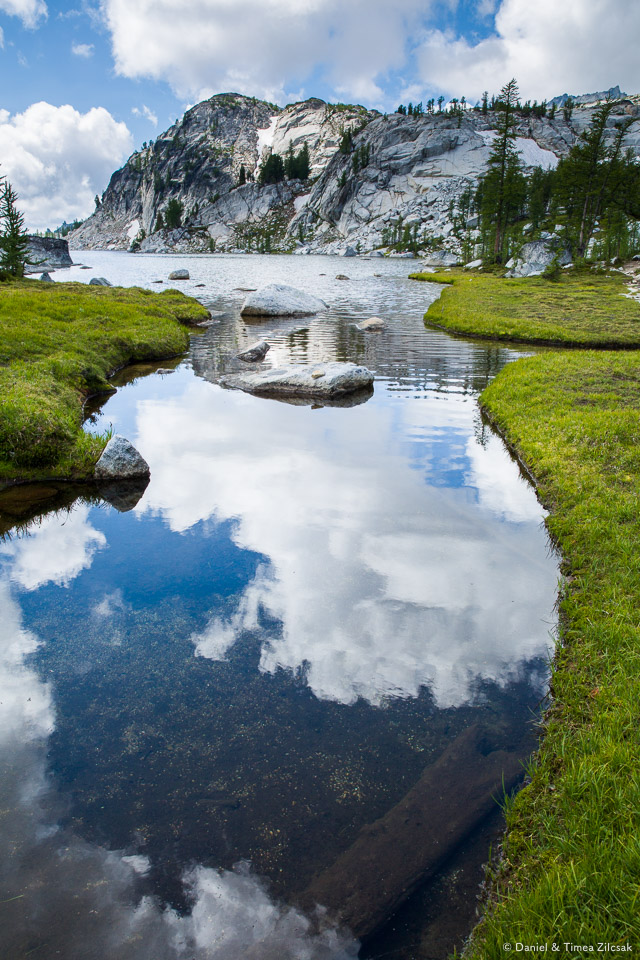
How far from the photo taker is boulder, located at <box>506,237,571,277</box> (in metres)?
67.3

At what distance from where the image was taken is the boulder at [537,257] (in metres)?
67.3

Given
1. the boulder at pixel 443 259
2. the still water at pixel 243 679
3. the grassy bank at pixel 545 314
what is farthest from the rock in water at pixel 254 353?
the boulder at pixel 443 259

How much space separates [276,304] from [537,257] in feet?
160

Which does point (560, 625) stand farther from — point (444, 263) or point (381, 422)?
point (444, 263)

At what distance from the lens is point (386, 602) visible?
24.0ft

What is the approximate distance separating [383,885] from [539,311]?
37345mm

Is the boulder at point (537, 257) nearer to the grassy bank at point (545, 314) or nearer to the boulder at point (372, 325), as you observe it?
the grassy bank at point (545, 314)

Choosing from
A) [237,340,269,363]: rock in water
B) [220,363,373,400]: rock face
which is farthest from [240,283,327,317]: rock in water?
[220,363,373,400]: rock face

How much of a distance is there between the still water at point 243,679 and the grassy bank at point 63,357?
1958 mm

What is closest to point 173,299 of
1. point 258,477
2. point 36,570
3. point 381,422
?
point 381,422

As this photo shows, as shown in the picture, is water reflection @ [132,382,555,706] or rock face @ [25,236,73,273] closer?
water reflection @ [132,382,555,706]

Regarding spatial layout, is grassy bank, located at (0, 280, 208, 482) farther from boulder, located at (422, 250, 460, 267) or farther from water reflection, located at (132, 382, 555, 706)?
boulder, located at (422, 250, 460, 267)

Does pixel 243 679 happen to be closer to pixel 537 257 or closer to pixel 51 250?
pixel 537 257

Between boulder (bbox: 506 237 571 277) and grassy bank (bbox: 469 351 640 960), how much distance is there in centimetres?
6362
